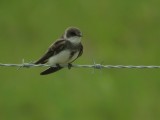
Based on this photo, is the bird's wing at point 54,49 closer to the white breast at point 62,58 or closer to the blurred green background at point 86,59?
the white breast at point 62,58

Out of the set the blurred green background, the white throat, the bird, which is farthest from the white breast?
the blurred green background

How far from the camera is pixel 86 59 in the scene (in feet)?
46.6

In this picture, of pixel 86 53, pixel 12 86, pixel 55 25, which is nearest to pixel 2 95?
pixel 12 86

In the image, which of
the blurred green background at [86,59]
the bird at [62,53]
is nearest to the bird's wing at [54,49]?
the bird at [62,53]

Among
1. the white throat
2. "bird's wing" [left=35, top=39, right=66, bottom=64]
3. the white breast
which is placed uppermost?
the white throat

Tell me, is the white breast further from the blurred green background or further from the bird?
the blurred green background

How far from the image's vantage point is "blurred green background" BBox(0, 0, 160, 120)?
12984 millimetres

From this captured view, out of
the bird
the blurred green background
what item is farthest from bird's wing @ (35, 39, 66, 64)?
the blurred green background

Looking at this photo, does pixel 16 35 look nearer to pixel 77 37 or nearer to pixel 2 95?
pixel 2 95

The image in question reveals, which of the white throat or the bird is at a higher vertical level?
the white throat

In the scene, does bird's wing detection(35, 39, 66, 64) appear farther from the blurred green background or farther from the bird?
the blurred green background

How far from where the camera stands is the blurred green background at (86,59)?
13.0m

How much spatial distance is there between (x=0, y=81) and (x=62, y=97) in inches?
40.3

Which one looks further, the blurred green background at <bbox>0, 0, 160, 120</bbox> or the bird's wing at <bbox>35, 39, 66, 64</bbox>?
the blurred green background at <bbox>0, 0, 160, 120</bbox>
